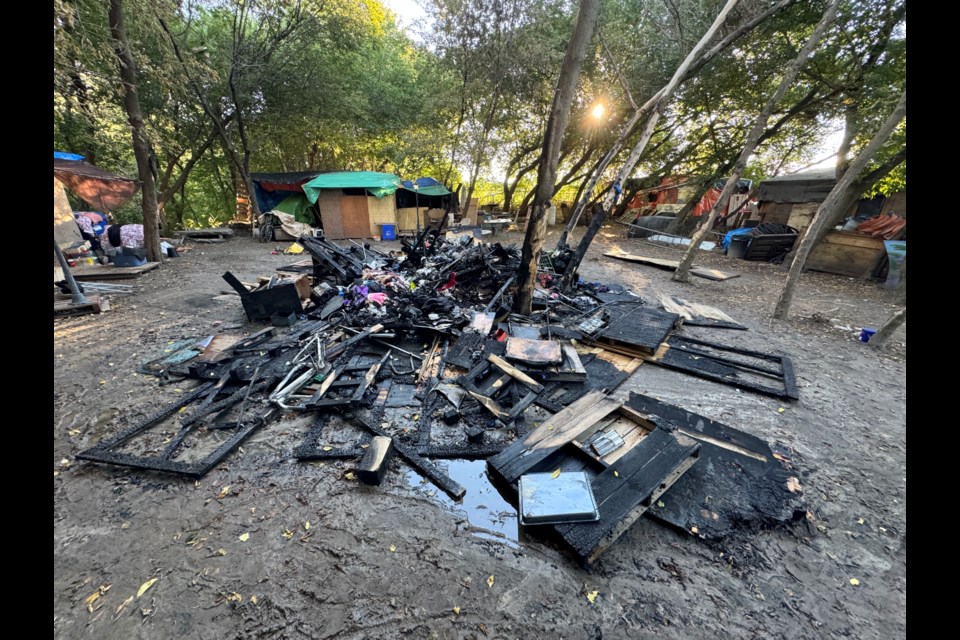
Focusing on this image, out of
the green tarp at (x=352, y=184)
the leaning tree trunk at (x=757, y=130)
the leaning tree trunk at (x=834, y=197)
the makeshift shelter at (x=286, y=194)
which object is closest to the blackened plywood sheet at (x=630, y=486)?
the leaning tree trunk at (x=834, y=197)

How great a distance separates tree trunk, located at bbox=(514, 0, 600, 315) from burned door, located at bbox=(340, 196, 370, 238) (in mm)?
13213

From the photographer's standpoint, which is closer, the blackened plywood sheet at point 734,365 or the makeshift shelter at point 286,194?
the blackened plywood sheet at point 734,365

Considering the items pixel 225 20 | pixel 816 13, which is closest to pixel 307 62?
pixel 225 20

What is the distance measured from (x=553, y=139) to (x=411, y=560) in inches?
236

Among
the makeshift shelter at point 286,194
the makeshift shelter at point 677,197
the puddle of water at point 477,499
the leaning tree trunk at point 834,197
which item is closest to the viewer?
the puddle of water at point 477,499

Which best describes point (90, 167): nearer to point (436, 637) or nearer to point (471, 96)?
point (471, 96)

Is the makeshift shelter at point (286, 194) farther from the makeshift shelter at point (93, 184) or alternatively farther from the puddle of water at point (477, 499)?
the puddle of water at point (477, 499)

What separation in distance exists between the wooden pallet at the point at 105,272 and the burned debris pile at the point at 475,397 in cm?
514

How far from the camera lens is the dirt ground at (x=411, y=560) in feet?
7.27

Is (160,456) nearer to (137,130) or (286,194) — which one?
(137,130)

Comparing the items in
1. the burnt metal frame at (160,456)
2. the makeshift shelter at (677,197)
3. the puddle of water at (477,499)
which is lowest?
the puddle of water at (477,499)

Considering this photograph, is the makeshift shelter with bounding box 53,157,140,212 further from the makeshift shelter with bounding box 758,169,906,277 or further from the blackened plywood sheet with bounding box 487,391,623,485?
the makeshift shelter with bounding box 758,169,906,277

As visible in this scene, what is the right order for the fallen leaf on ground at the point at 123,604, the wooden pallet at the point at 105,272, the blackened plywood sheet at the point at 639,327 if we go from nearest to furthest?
the fallen leaf on ground at the point at 123,604
the blackened plywood sheet at the point at 639,327
the wooden pallet at the point at 105,272

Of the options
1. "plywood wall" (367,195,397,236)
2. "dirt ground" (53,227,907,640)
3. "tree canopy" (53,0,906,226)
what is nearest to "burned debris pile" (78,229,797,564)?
"dirt ground" (53,227,907,640)
